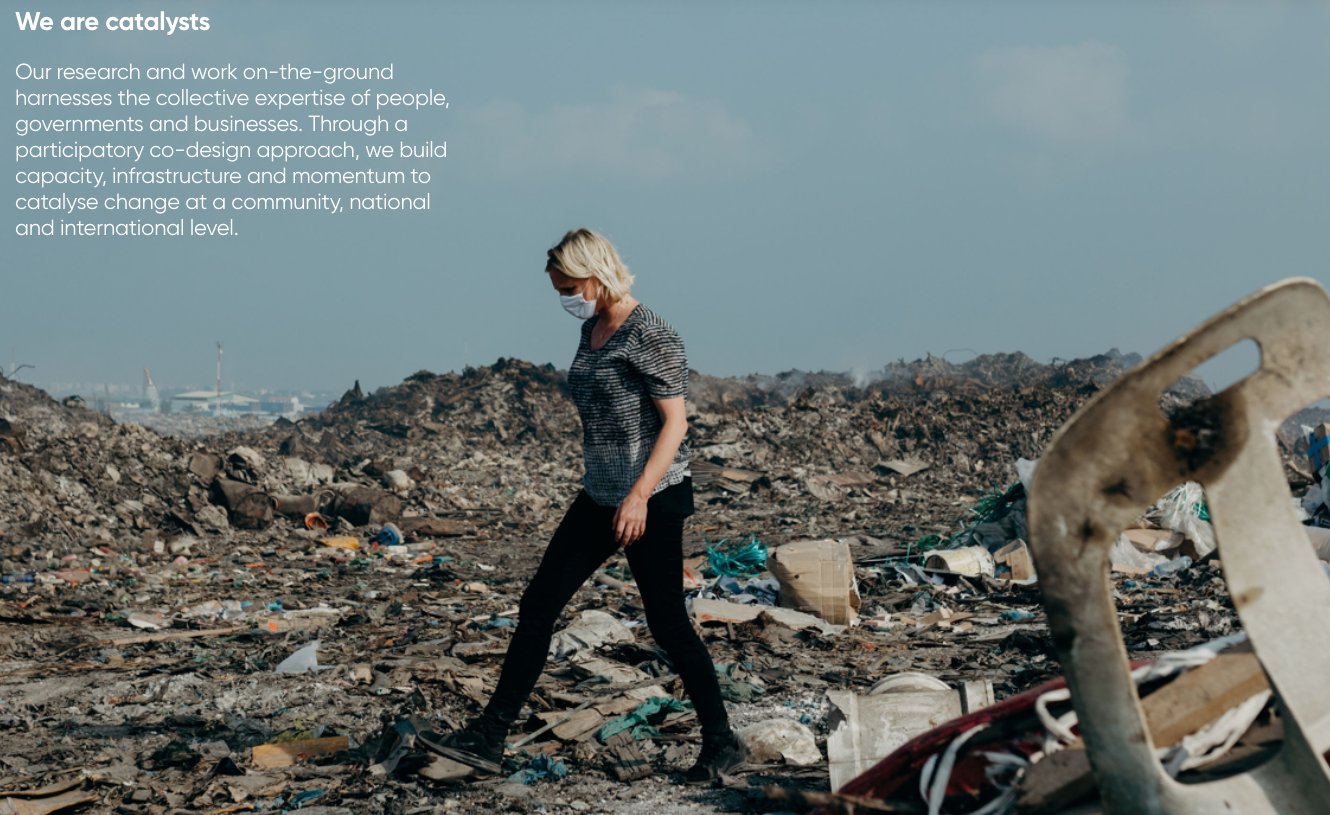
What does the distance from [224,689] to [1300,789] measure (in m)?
4.54

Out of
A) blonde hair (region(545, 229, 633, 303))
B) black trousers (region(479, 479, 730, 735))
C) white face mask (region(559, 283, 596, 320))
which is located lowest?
black trousers (region(479, 479, 730, 735))

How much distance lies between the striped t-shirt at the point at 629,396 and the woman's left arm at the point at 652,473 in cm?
5

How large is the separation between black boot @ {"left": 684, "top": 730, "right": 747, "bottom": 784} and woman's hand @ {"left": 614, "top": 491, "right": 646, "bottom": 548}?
83 cm

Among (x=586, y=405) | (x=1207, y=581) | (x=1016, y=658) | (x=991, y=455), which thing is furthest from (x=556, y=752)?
(x=991, y=455)

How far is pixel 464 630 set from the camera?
5.66 m

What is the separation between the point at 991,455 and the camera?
18.8 meters

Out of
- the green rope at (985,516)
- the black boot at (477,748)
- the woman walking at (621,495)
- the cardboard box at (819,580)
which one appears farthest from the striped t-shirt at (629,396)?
the green rope at (985,516)

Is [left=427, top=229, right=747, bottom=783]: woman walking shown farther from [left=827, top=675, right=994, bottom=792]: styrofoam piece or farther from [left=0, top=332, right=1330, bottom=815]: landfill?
[left=827, top=675, right=994, bottom=792]: styrofoam piece

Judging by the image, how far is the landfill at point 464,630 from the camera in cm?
313

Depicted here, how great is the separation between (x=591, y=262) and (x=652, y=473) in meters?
0.73

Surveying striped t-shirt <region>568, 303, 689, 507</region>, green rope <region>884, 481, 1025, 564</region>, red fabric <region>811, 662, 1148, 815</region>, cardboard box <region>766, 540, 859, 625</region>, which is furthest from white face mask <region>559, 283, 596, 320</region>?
green rope <region>884, 481, 1025, 564</region>

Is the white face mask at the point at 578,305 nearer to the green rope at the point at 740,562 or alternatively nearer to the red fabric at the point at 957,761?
the red fabric at the point at 957,761

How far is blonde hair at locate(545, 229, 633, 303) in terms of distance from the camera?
9.87ft

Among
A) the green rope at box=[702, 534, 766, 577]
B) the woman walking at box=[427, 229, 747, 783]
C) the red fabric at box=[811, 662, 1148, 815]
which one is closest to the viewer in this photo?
the red fabric at box=[811, 662, 1148, 815]
